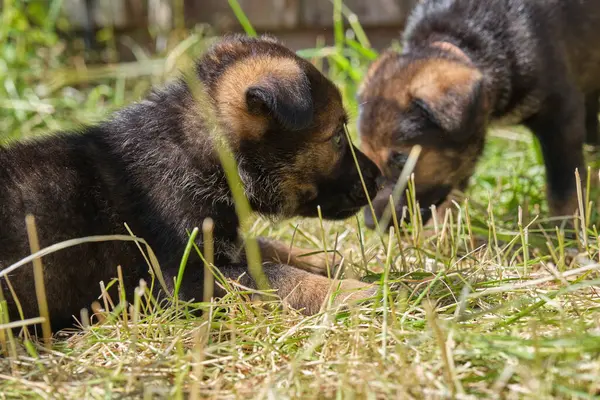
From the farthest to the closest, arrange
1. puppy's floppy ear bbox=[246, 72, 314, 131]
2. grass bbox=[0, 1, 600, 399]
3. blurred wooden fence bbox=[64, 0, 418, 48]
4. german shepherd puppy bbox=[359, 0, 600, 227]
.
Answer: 1. blurred wooden fence bbox=[64, 0, 418, 48]
2. german shepherd puppy bbox=[359, 0, 600, 227]
3. puppy's floppy ear bbox=[246, 72, 314, 131]
4. grass bbox=[0, 1, 600, 399]

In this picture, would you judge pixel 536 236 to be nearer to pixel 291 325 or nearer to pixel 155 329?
pixel 291 325

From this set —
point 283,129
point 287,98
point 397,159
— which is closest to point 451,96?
point 397,159

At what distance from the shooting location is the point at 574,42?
4883 millimetres

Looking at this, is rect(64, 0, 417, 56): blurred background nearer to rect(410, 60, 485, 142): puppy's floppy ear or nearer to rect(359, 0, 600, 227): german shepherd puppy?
rect(359, 0, 600, 227): german shepherd puppy

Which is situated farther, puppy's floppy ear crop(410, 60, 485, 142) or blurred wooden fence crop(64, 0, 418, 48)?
blurred wooden fence crop(64, 0, 418, 48)

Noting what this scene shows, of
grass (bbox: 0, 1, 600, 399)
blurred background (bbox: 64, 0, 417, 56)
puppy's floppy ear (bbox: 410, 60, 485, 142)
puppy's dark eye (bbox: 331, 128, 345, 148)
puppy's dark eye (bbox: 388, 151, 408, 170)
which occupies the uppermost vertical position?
blurred background (bbox: 64, 0, 417, 56)

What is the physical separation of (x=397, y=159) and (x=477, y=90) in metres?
0.61

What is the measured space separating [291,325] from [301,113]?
2.63 ft

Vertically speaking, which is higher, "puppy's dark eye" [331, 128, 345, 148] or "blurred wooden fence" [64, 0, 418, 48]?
"blurred wooden fence" [64, 0, 418, 48]

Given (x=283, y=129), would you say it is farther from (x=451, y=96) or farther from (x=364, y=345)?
(x=451, y=96)

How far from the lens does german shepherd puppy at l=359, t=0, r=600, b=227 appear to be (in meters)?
4.38

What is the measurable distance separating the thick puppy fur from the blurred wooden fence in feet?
15.3

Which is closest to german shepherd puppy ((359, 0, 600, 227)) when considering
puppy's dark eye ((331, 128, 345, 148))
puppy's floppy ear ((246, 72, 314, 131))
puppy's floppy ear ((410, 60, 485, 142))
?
puppy's floppy ear ((410, 60, 485, 142))

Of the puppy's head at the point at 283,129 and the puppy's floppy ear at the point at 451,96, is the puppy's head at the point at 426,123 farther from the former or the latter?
the puppy's head at the point at 283,129
